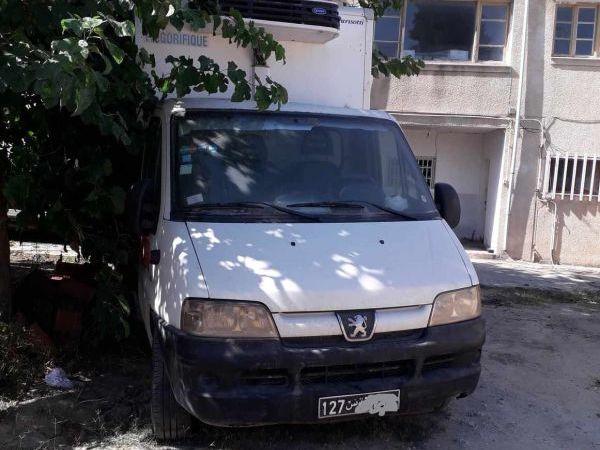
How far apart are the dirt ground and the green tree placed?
22.5 inches

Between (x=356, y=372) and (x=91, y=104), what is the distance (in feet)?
7.45

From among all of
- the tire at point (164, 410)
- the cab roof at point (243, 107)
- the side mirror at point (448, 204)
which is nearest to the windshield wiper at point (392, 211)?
the side mirror at point (448, 204)

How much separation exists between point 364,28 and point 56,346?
11.9 feet

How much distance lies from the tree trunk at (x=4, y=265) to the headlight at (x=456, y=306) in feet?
12.4

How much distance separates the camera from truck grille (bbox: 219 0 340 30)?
14.9ft

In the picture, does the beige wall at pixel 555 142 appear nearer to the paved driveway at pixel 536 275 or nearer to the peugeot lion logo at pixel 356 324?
the paved driveway at pixel 536 275

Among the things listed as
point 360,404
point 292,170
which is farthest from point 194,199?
Answer: point 360,404

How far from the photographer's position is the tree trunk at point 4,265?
5426 millimetres

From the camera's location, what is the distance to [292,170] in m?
4.10

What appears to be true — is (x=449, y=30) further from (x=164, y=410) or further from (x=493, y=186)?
(x=164, y=410)

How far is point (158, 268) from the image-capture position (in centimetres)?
383

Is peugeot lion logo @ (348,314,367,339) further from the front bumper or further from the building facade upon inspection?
the building facade

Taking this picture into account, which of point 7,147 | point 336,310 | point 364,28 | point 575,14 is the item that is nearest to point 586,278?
point 575,14

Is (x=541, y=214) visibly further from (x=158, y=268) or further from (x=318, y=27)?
(x=158, y=268)
